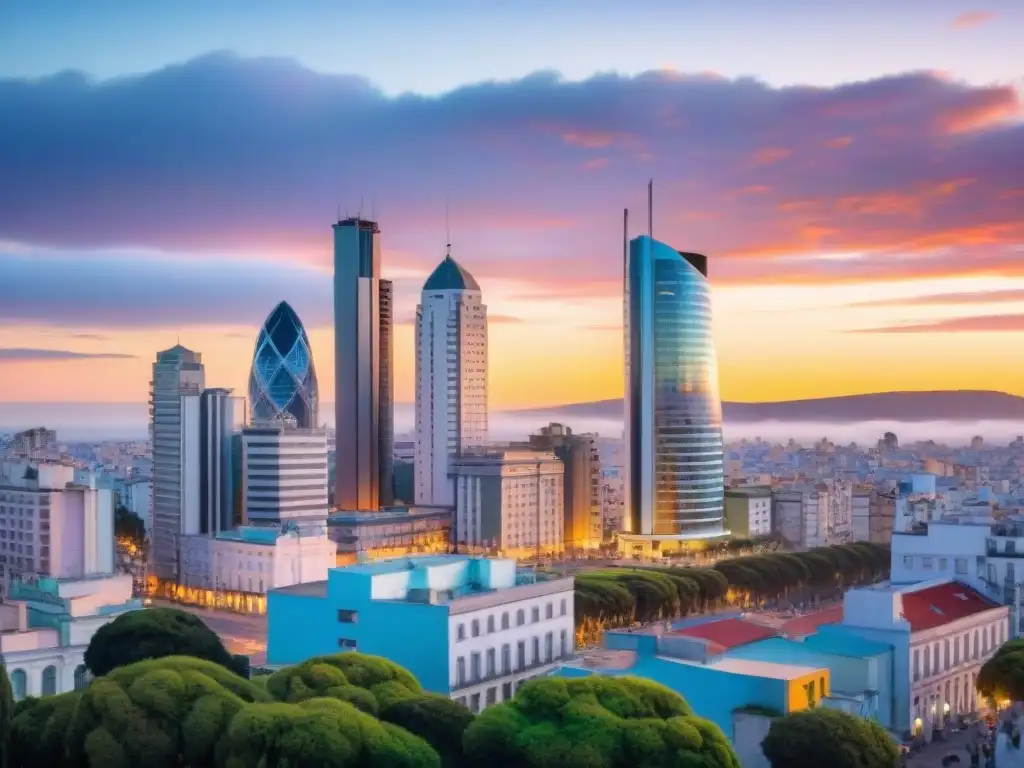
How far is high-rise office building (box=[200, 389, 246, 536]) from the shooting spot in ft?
244

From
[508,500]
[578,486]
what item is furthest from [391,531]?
[578,486]

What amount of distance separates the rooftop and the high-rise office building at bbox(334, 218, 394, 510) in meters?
3.63

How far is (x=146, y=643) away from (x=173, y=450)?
39460 mm

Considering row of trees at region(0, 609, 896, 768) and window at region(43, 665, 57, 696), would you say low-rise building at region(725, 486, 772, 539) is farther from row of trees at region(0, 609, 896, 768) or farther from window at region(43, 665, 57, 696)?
row of trees at region(0, 609, 896, 768)

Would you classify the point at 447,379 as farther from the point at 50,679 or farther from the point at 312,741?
the point at 312,741

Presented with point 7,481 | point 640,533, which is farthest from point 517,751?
point 640,533

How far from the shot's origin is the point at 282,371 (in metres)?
94.9

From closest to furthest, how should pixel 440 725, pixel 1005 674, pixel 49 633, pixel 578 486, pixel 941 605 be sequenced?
pixel 440 725
pixel 1005 674
pixel 49 633
pixel 941 605
pixel 578 486

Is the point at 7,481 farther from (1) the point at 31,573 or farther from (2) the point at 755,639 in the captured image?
(2) the point at 755,639

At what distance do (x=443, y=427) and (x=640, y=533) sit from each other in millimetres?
13769

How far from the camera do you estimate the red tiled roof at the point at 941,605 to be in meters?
36.7

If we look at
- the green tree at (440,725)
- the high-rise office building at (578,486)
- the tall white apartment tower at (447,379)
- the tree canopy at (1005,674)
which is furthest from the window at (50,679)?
the high-rise office building at (578,486)

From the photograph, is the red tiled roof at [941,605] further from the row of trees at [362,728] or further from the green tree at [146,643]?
the green tree at [146,643]

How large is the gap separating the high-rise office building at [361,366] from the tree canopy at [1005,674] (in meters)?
58.3
